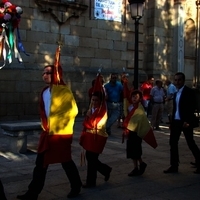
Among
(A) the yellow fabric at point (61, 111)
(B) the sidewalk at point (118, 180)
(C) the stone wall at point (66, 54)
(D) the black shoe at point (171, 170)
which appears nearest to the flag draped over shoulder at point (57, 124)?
(A) the yellow fabric at point (61, 111)

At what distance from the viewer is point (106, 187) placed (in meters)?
5.70

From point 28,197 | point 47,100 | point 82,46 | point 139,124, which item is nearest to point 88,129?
point 47,100

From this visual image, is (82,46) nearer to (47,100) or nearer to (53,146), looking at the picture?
(47,100)

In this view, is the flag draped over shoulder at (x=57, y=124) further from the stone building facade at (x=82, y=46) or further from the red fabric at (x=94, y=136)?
the stone building facade at (x=82, y=46)

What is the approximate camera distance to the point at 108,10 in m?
15.8

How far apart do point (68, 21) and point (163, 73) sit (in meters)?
5.44

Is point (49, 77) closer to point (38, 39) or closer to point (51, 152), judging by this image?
point (51, 152)

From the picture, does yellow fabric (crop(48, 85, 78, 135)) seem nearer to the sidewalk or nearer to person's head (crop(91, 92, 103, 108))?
person's head (crop(91, 92, 103, 108))

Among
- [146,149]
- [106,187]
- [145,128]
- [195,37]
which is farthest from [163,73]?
[106,187]

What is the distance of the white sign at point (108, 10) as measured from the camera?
15.6 metres

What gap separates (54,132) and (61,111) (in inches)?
11.3

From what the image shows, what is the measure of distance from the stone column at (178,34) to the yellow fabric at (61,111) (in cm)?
1455

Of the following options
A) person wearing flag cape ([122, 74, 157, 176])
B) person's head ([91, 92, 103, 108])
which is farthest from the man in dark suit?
person's head ([91, 92, 103, 108])

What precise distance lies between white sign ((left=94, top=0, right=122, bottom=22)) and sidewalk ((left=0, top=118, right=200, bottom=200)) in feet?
27.3
